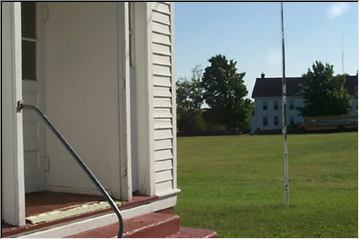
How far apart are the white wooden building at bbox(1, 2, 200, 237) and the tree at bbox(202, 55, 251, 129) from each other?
53015mm

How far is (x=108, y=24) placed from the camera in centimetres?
423

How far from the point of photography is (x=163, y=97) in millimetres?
4949

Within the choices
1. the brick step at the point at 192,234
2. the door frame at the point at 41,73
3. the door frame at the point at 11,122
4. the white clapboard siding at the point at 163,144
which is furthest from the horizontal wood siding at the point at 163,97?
the door frame at the point at 11,122

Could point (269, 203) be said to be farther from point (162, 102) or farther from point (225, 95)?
point (225, 95)

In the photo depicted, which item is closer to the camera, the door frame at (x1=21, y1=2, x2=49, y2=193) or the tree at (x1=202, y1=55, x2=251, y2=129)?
Result: the door frame at (x1=21, y1=2, x2=49, y2=193)

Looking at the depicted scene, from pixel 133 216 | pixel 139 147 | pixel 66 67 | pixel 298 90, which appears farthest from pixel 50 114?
pixel 298 90

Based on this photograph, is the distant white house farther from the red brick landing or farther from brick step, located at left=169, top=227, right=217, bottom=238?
the red brick landing

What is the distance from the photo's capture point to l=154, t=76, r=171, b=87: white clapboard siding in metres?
4.84

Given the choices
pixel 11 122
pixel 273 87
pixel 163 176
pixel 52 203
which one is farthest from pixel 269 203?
pixel 273 87

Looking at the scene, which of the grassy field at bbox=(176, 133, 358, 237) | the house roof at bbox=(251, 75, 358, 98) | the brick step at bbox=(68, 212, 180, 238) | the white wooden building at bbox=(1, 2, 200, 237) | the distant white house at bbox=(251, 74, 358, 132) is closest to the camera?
the brick step at bbox=(68, 212, 180, 238)

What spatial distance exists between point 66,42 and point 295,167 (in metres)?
16.0

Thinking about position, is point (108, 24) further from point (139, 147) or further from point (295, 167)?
point (295, 167)

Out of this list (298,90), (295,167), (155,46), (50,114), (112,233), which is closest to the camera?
(112,233)

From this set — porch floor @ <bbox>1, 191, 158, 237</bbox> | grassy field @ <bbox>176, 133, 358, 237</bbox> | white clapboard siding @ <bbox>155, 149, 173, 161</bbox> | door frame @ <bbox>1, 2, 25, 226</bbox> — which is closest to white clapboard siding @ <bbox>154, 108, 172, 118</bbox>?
white clapboard siding @ <bbox>155, 149, 173, 161</bbox>
